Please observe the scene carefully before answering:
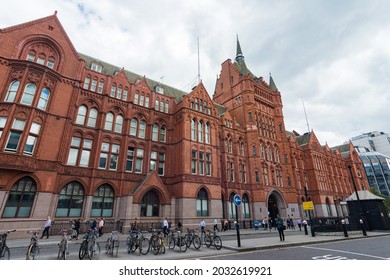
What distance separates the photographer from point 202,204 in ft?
91.5

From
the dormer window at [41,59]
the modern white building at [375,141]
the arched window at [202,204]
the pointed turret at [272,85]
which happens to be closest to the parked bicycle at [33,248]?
the arched window at [202,204]

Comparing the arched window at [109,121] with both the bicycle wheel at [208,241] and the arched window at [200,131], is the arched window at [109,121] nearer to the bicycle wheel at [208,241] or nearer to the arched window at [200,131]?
the arched window at [200,131]

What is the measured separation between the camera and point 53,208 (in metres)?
19.8

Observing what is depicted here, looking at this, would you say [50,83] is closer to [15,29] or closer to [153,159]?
[15,29]

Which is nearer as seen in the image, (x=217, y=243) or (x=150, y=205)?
(x=217, y=243)

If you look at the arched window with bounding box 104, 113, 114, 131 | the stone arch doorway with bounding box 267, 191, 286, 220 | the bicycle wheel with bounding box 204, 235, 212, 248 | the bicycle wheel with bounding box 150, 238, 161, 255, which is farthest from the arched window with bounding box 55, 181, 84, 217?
the stone arch doorway with bounding box 267, 191, 286, 220

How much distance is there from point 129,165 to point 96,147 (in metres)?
4.55

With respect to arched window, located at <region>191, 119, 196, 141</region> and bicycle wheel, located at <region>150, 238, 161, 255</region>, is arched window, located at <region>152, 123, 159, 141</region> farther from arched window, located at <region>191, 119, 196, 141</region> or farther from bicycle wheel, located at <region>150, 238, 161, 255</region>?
bicycle wheel, located at <region>150, 238, 161, 255</region>

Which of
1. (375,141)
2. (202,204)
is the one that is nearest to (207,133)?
(202,204)

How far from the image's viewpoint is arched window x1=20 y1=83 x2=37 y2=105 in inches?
773

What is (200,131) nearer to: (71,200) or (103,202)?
(103,202)

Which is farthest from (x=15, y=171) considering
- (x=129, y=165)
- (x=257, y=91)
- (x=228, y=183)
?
(x=257, y=91)

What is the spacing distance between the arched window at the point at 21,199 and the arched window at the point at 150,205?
10874 mm

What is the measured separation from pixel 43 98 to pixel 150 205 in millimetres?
16551
